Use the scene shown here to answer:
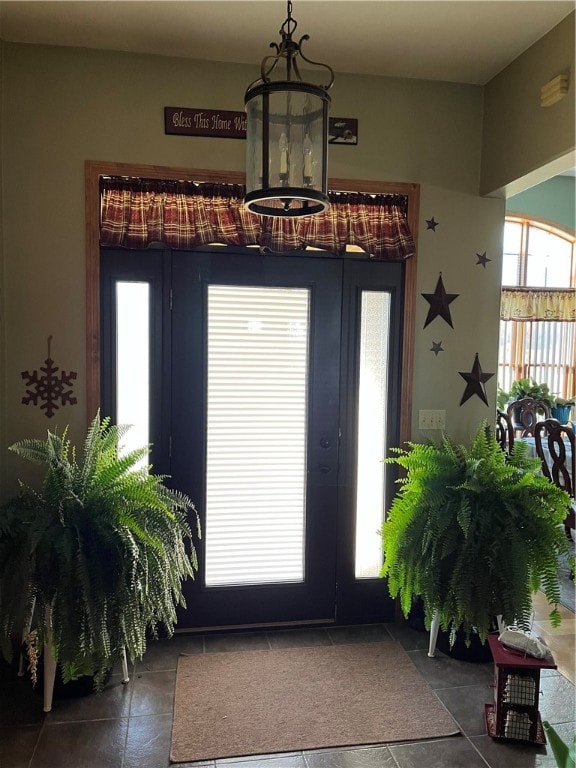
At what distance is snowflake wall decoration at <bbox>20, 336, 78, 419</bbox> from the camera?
2908 millimetres

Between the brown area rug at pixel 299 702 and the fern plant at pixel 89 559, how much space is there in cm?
43

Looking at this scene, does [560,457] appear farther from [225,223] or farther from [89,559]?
[89,559]

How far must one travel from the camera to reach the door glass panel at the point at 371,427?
3270 mm

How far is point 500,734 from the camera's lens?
2383mm

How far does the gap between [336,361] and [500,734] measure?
1.79 metres

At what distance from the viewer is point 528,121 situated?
9.32ft

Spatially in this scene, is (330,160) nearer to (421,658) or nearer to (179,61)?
(179,61)

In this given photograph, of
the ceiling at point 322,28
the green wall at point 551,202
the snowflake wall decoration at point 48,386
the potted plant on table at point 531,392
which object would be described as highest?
the green wall at point 551,202

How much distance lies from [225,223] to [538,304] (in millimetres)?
5478

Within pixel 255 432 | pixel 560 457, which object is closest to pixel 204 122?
pixel 255 432


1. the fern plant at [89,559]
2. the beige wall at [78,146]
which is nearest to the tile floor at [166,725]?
the fern plant at [89,559]

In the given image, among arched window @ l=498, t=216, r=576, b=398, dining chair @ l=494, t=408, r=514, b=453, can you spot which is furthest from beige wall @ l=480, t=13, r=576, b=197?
arched window @ l=498, t=216, r=576, b=398

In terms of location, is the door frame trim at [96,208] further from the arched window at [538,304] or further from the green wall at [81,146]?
the arched window at [538,304]

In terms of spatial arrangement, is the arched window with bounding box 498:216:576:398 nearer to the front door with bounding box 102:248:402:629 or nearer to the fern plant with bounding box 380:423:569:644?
the front door with bounding box 102:248:402:629
